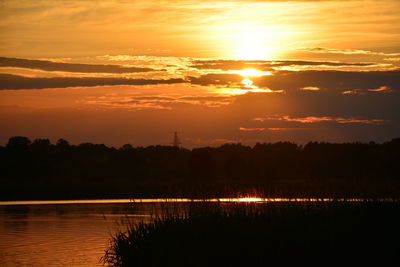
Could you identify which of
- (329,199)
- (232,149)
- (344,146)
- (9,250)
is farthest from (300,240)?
(232,149)

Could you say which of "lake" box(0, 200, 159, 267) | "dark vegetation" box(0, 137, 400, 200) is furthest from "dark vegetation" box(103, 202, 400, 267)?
"dark vegetation" box(0, 137, 400, 200)

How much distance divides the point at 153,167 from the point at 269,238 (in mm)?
87004

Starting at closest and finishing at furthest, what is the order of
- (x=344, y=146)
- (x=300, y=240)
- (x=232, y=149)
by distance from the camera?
(x=300, y=240) < (x=344, y=146) < (x=232, y=149)

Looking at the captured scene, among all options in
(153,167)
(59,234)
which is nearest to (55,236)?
(59,234)

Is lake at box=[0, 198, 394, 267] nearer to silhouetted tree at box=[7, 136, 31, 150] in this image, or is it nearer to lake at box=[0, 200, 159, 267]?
lake at box=[0, 200, 159, 267]

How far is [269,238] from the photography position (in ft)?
76.3

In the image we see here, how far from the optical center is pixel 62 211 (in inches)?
2505

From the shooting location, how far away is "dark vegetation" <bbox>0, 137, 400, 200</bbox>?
8562 cm

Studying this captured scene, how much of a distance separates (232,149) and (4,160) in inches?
1708

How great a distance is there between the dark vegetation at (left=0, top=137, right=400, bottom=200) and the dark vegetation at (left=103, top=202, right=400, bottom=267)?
161ft

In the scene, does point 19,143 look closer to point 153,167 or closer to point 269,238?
point 153,167

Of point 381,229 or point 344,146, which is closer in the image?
point 381,229

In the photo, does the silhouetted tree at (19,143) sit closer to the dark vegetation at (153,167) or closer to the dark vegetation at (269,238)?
the dark vegetation at (153,167)

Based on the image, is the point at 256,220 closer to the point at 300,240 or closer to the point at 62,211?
the point at 300,240
